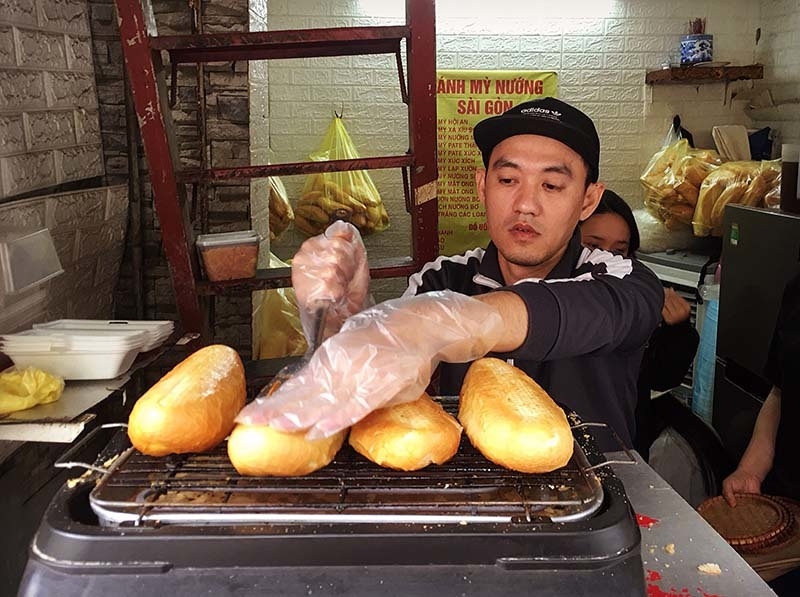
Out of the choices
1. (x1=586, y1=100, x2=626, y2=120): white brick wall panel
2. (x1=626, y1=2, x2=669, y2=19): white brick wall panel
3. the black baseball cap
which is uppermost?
(x1=626, y1=2, x2=669, y2=19): white brick wall panel

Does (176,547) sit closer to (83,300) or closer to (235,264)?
(235,264)

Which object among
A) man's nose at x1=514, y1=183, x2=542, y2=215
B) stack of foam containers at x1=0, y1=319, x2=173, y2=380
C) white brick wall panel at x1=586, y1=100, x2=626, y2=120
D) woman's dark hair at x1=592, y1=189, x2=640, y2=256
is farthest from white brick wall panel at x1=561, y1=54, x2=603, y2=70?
stack of foam containers at x1=0, y1=319, x2=173, y2=380

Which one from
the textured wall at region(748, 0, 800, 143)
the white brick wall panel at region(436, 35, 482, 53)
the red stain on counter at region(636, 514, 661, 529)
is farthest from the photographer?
the white brick wall panel at region(436, 35, 482, 53)

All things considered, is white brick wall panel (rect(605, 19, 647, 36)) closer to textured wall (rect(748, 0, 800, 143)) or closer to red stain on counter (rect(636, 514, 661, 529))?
textured wall (rect(748, 0, 800, 143))

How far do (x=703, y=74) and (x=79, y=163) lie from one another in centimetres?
373

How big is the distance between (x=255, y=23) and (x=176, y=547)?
278 cm

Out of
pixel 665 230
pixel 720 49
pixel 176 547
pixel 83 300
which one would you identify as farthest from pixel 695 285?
pixel 176 547

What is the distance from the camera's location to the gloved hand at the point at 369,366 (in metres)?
0.81

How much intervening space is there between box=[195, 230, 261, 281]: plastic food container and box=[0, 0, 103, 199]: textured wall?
53 cm

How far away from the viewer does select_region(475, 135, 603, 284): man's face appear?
68.0 inches

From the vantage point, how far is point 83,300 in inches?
107

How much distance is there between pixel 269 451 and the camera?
779mm

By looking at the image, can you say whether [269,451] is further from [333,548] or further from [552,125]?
[552,125]

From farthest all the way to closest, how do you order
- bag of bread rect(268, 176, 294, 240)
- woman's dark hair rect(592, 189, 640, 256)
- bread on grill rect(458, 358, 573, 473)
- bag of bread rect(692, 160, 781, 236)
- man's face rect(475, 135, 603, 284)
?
bag of bread rect(692, 160, 781, 236), bag of bread rect(268, 176, 294, 240), woman's dark hair rect(592, 189, 640, 256), man's face rect(475, 135, 603, 284), bread on grill rect(458, 358, 573, 473)
